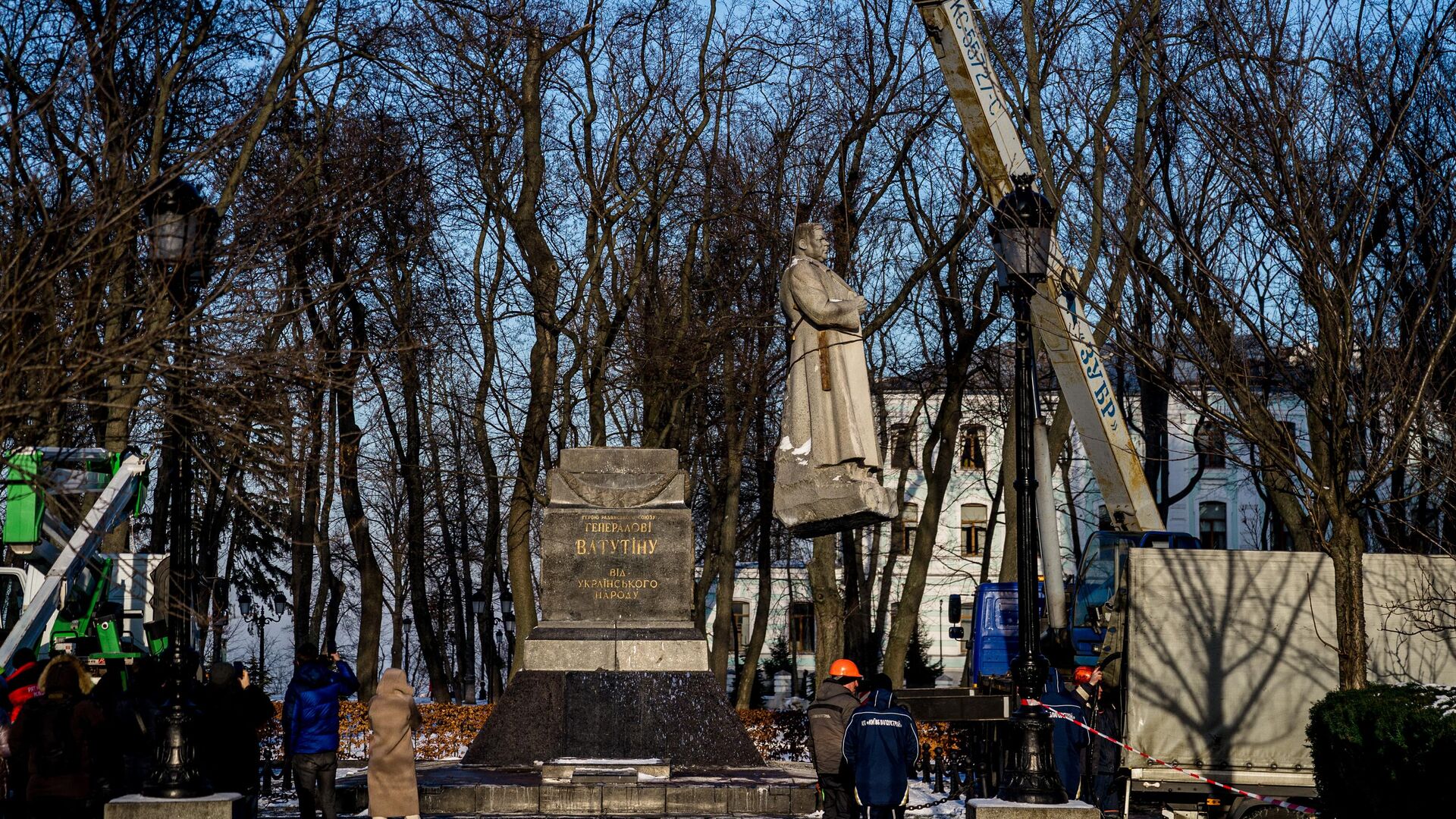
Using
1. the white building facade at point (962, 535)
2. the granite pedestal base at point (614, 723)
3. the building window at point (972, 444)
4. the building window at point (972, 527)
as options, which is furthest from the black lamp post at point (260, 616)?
the building window at point (972, 527)

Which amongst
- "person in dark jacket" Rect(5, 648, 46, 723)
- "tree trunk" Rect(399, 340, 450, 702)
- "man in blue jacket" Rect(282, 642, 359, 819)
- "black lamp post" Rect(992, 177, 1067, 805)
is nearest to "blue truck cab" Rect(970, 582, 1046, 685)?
"tree trunk" Rect(399, 340, 450, 702)

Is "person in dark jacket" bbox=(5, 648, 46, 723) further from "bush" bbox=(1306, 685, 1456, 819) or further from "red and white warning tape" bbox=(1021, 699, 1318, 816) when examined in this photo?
"bush" bbox=(1306, 685, 1456, 819)

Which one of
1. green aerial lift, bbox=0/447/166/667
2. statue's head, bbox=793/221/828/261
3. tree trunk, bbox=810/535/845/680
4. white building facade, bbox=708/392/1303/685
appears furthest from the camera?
white building facade, bbox=708/392/1303/685

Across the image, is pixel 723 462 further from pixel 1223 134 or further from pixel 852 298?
pixel 1223 134

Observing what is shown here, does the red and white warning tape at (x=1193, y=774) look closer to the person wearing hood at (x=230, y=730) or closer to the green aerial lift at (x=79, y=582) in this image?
the person wearing hood at (x=230, y=730)

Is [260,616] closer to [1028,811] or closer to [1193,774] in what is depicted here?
[1193,774]

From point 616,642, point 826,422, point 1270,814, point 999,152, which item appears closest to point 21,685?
point 616,642

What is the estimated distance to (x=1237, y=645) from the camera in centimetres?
1555

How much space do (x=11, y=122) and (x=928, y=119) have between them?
777 inches

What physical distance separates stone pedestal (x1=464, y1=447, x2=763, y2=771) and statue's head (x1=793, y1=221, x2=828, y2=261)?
2.38m

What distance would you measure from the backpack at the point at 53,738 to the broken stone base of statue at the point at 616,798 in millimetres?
3073

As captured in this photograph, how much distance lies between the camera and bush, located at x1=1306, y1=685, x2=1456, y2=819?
31.3ft

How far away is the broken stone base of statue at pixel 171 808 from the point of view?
394 inches

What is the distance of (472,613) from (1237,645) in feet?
87.9
